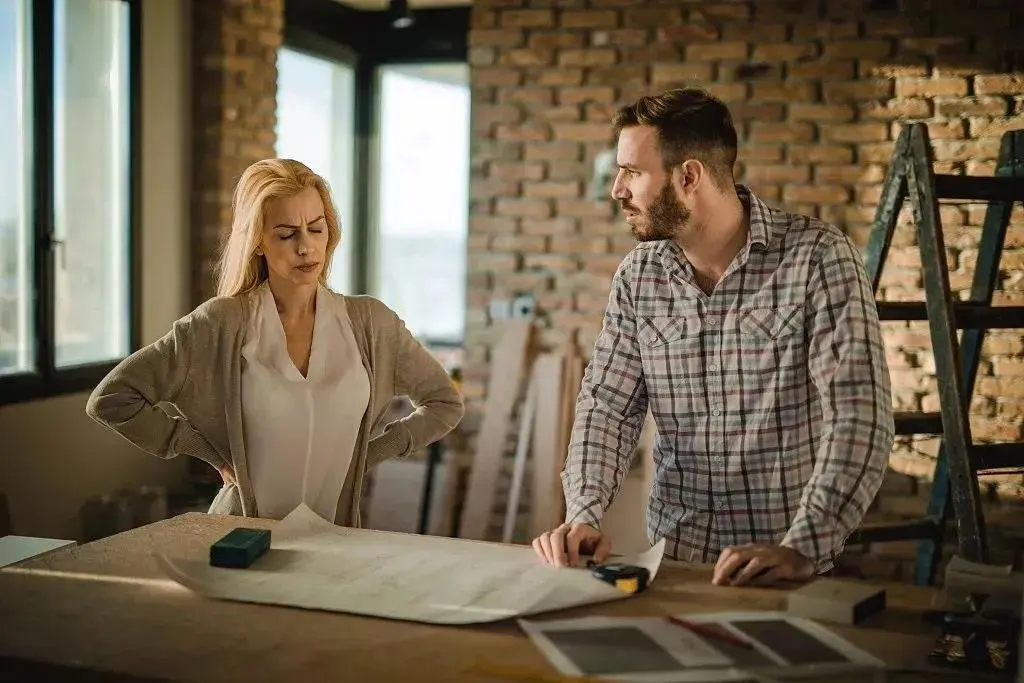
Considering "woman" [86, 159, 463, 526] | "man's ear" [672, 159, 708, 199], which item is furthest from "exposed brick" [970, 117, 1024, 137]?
"woman" [86, 159, 463, 526]

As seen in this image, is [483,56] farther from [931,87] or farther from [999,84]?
[999,84]

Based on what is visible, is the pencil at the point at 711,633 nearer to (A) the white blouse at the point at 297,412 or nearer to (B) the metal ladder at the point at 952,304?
(A) the white blouse at the point at 297,412

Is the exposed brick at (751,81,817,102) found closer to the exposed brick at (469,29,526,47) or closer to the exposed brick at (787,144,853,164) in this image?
the exposed brick at (787,144,853,164)

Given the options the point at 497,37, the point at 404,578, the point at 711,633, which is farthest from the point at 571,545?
the point at 497,37

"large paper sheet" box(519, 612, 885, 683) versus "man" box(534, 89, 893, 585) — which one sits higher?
"man" box(534, 89, 893, 585)

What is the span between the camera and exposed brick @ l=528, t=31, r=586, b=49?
4.78m

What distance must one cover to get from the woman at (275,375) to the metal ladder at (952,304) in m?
1.39

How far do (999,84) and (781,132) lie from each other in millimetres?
823

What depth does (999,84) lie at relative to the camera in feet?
14.3

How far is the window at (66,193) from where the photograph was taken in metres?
3.87

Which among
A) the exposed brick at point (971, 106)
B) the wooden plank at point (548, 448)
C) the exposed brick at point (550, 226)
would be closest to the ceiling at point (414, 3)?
the exposed brick at point (550, 226)

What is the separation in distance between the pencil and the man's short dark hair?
947 mm

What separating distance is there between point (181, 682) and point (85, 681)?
133 millimetres

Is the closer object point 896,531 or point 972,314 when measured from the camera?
point 972,314
